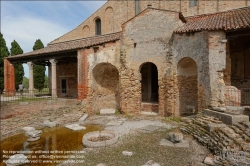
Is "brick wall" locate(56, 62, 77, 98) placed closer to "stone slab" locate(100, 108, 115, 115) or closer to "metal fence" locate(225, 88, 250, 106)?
"stone slab" locate(100, 108, 115, 115)

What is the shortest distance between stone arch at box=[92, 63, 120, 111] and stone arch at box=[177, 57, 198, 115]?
5.04 meters

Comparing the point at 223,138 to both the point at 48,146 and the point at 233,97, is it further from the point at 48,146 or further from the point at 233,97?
the point at 48,146

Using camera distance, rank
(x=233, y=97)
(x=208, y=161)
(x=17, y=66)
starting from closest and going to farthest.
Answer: (x=208, y=161) < (x=233, y=97) < (x=17, y=66)

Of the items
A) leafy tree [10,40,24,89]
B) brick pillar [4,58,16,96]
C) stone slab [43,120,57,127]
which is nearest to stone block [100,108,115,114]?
stone slab [43,120,57,127]

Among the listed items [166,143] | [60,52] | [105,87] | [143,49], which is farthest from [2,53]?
[166,143]

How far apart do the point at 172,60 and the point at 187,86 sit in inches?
76.7

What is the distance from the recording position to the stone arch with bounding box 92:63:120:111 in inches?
524

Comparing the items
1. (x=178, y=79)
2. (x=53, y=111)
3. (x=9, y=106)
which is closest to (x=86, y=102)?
(x=53, y=111)

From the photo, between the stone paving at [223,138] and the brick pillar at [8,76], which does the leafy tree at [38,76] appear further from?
the stone paving at [223,138]

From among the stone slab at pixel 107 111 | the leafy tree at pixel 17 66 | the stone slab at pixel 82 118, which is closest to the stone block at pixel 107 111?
the stone slab at pixel 107 111

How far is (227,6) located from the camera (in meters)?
13.4

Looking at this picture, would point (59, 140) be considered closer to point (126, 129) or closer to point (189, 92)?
point (126, 129)

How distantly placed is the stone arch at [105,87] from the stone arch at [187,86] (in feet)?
16.5

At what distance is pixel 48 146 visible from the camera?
23.9 ft
